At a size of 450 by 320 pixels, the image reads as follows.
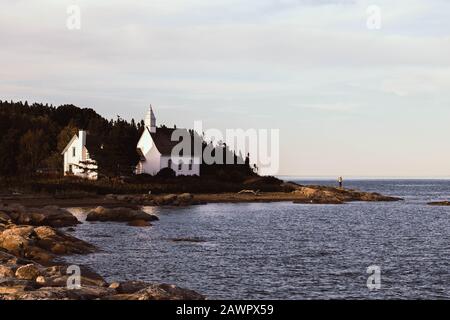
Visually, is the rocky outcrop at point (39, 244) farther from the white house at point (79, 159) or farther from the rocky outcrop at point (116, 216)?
the white house at point (79, 159)

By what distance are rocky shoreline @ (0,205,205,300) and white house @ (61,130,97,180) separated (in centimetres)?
5852

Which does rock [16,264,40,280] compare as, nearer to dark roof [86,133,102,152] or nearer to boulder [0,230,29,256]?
boulder [0,230,29,256]

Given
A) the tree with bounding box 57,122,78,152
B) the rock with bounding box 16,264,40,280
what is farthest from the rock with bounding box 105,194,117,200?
the rock with bounding box 16,264,40,280

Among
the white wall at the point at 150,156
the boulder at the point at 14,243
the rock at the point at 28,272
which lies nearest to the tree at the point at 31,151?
the white wall at the point at 150,156

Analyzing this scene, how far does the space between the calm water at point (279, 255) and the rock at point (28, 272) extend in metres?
5.22

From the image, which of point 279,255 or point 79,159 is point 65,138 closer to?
point 79,159

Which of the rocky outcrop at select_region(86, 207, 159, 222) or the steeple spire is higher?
the steeple spire

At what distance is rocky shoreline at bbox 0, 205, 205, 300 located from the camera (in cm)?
1958

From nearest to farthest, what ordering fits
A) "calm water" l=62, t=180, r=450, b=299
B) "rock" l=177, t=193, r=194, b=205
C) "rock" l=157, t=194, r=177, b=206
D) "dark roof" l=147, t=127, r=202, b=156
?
"calm water" l=62, t=180, r=450, b=299, "rock" l=157, t=194, r=177, b=206, "rock" l=177, t=193, r=194, b=205, "dark roof" l=147, t=127, r=202, b=156

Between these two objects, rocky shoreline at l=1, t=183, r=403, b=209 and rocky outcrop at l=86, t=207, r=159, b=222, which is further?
rocky shoreline at l=1, t=183, r=403, b=209

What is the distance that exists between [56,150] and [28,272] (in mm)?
89151

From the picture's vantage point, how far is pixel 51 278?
22.8 meters
